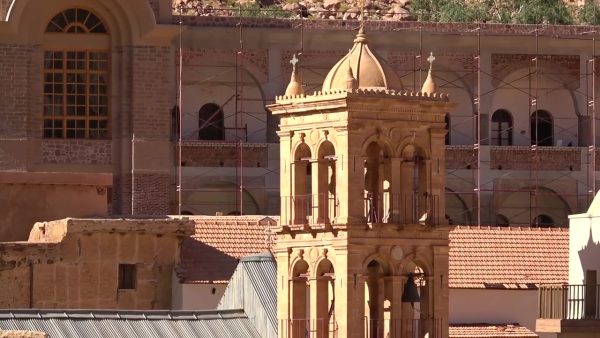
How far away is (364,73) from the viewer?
45312 millimetres

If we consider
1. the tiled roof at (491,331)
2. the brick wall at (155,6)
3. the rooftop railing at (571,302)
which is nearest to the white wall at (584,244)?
the rooftop railing at (571,302)

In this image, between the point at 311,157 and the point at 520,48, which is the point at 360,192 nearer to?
the point at 311,157

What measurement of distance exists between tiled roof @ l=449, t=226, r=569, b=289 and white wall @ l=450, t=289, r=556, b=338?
0.14 metres

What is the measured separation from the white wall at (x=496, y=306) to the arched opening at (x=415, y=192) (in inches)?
430

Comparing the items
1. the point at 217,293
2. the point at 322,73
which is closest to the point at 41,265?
the point at 217,293

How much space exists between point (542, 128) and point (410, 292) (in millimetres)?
24921

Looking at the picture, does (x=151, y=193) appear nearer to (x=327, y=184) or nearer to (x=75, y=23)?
(x=75, y=23)

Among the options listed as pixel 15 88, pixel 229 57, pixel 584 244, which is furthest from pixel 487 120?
pixel 584 244

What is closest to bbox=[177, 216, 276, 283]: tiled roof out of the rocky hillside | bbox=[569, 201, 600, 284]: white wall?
bbox=[569, 201, 600, 284]: white wall

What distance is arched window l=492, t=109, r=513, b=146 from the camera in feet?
221

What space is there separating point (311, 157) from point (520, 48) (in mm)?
22413

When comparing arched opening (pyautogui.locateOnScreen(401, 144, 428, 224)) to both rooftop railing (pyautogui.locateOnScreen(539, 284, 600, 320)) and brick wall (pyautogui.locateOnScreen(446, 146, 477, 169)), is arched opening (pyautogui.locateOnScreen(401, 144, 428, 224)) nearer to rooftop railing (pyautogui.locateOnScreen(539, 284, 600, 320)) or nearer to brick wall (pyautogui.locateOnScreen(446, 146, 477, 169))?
rooftop railing (pyautogui.locateOnScreen(539, 284, 600, 320))

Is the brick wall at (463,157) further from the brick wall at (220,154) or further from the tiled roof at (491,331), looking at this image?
the tiled roof at (491,331)

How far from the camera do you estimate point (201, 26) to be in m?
64.8
